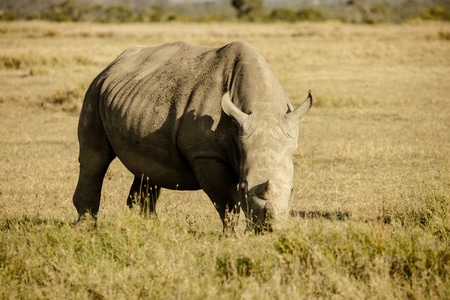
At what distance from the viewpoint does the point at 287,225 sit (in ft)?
18.6

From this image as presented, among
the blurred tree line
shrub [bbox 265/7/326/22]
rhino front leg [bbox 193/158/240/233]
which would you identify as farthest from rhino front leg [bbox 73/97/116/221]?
shrub [bbox 265/7/326/22]

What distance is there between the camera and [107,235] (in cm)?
607

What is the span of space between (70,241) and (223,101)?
1.69 meters

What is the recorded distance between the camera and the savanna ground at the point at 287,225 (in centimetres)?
521

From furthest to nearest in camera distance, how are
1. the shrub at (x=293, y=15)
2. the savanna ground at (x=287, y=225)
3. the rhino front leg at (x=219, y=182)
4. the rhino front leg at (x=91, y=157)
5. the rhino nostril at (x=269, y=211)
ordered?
the shrub at (x=293, y=15)
the rhino front leg at (x=91, y=157)
the rhino front leg at (x=219, y=182)
the rhino nostril at (x=269, y=211)
the savanna ground at (x=287, y=225)

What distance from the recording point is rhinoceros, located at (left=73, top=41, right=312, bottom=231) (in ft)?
19.1

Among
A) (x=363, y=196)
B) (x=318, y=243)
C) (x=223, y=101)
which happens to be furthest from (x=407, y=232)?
(x=363, y=196)

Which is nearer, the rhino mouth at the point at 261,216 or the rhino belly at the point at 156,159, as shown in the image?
the rhino mouth at the point at 261,216

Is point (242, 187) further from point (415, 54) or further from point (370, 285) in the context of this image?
point (415, 54)

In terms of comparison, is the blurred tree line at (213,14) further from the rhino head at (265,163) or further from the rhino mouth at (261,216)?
the rhino mouth at (261,216)

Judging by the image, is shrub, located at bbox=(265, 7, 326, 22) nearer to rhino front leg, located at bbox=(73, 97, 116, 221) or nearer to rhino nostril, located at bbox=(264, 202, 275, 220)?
rhino front leg, located at bbox=(73, 97, 116, 221)

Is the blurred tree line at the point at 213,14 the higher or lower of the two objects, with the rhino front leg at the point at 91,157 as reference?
lower

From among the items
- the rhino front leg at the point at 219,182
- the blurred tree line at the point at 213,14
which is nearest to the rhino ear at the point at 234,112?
the rhino front leg at the point at 219,182

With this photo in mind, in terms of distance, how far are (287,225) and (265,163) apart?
1.70 feet
